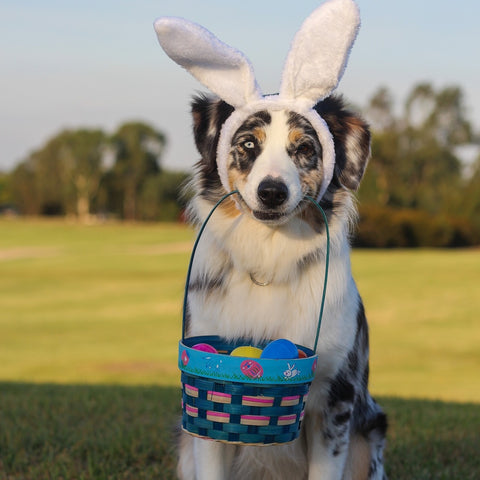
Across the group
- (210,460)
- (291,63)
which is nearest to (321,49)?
(291,63)

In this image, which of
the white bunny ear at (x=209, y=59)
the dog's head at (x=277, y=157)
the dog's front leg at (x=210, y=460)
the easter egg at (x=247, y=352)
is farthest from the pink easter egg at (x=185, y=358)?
the white bunny ear at (x=209, y=59)

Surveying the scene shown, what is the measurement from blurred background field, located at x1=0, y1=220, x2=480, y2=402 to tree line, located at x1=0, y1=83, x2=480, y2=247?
1675cm

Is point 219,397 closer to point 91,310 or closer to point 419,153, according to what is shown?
point 91,310

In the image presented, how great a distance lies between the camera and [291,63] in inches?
118

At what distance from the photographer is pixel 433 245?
111 feet

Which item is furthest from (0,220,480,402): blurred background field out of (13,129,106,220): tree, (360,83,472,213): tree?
(13,129,106,220): tree

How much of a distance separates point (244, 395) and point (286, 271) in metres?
0.76

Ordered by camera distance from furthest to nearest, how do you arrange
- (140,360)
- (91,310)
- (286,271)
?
(91,310)
(140,360)
(286,271)

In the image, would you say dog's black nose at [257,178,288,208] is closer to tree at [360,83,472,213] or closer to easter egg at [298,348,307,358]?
easter egg at [298,348,307,358]

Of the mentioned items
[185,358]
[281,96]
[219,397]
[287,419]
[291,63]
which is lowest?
[287,419]

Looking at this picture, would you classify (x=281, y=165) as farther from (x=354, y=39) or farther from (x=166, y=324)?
(x=166, y=324)

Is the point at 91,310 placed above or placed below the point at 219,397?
below

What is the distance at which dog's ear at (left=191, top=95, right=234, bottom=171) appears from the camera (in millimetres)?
3328

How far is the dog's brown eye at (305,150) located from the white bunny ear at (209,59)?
0.30 metres
